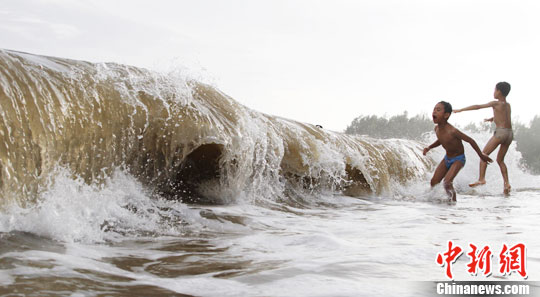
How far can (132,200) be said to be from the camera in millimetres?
4746

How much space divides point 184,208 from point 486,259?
8.93ft

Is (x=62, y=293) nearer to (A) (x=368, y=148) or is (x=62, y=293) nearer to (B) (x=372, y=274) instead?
(B) (x=372, y=274)

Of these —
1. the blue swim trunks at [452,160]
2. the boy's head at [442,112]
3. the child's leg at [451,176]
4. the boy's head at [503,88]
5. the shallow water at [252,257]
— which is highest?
the boy's head at [503,88]

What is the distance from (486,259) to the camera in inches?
113

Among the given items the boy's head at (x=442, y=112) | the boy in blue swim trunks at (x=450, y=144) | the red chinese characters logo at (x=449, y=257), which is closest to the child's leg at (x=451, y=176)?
the boy in blue swim trunks at (x=450, y=144)

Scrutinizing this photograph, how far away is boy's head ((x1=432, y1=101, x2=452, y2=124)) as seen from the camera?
729 cm

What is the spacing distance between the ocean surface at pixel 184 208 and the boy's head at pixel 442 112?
41.9 inches

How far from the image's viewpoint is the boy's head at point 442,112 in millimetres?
Result: 7285

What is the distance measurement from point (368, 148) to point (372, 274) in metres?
7.65

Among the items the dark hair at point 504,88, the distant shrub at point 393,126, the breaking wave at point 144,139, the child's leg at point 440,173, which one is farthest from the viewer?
the distant shrub at point 393,126

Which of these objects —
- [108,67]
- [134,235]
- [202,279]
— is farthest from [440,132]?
[202,279]

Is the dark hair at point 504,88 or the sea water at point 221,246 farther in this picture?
the dark hair at point 504,88

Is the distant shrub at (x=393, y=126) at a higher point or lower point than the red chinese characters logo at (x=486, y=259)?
higher

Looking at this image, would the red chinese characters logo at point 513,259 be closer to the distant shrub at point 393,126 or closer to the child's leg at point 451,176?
the child's leg at point 451,176
